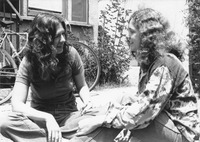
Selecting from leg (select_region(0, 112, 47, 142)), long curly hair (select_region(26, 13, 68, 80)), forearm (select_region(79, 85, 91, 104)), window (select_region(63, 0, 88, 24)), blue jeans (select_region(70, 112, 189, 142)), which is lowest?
leg (select_region(0, 112, 47, 142))

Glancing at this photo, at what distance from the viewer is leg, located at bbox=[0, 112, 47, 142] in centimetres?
200

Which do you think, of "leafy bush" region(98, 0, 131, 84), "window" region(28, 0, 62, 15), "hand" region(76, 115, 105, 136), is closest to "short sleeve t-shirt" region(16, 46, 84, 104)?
"hand" region(76, 115, 105, 136)

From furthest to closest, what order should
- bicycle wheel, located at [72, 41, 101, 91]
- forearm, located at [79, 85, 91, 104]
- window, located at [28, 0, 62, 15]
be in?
window, located at [28, 0, 62, 15]
bicycle wheel, located at [72, 41, 101, 91]
forearm, located at [79, 85, 91, 104]

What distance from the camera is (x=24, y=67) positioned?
221 cm

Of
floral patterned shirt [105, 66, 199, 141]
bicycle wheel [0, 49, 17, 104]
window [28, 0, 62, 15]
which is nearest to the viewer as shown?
floral patterned shirt [105, 66, 199, 141]

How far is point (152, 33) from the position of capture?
1.69 metres

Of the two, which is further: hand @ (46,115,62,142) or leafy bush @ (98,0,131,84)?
leafy bush @ (98,0,131,84)

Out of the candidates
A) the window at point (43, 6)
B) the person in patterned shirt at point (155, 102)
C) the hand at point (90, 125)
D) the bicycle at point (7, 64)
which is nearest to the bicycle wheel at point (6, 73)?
the bicycle at point (7, 64)

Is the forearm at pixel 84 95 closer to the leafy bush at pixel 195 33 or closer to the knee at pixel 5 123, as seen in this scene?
the knee at pixel 5 123

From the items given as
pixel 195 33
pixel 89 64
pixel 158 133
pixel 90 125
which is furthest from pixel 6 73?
pixel 195 33

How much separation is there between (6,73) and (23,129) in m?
2.43

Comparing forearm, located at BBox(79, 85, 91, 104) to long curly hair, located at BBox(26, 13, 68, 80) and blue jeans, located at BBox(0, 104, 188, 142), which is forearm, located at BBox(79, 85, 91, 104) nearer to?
blue jeans, located at BBox(0, 104, 188, 142)

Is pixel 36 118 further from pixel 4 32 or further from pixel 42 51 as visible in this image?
pixel 4 32

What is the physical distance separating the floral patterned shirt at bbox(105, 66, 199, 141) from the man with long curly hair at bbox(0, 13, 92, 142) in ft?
1.50
